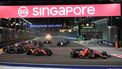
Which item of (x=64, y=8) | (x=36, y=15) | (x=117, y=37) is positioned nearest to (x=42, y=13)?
(x=36, y=15)

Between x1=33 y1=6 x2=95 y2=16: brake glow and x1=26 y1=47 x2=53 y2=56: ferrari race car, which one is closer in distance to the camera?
x1=33 y1=6 x2=95 y2=16: brake glow

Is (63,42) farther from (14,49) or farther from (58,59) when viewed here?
(14,49)

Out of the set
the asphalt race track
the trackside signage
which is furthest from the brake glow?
the asphalt race track

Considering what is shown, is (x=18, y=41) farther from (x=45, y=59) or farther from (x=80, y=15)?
(x=80, y=15)

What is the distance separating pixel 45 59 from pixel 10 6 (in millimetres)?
527

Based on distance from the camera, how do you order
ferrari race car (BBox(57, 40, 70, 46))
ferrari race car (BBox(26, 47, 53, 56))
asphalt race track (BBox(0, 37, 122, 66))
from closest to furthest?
1. asphalt race track (BBox(0, 37, 122, 66))
2. ferrari race car (BBox(26, 47, 53, 56))
3. ferrari race car (BBox(57, 40, 70, 46))

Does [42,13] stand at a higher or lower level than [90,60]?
higher

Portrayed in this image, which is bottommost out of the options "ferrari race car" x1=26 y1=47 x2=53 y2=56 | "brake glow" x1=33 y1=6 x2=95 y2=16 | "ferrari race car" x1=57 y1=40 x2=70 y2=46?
"ferrari race car" x1=26 y1=47 x2=53 y2=56

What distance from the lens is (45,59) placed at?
1.96m

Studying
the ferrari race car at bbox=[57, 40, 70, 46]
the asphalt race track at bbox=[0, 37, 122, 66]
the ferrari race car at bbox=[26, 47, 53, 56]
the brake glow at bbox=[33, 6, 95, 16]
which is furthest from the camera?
the ferrari race car at bbox=[57, 40, 70, 46]

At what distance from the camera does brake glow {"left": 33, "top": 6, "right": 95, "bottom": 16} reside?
197cm

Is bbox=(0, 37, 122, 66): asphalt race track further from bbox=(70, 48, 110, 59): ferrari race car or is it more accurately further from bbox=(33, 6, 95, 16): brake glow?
bbox=(33, 6, 95, 16): brake glow

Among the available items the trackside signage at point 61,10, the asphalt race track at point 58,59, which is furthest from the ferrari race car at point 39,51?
the trackside signage at point 61,10

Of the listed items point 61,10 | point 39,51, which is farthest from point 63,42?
point 61,10
